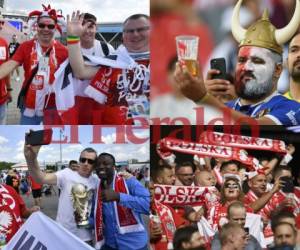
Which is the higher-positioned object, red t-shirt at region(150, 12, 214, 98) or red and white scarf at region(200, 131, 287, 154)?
red t-shirt at region(150, 12, 214, 98)

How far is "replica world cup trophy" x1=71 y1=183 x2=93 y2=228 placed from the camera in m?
4.02

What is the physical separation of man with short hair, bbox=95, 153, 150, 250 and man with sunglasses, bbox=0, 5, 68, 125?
552 millimetres

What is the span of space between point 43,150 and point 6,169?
313 millimetres

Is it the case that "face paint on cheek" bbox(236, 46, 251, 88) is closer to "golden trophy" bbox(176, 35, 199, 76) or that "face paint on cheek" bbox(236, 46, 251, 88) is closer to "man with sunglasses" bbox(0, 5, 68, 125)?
"golden trophy" bbox(176, 35, 199, 76)

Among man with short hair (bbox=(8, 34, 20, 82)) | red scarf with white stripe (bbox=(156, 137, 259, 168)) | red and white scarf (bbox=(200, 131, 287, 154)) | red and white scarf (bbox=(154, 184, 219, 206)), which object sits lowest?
red and white scarf (bbox=(154, 184, 219, 206))

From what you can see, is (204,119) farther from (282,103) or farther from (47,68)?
(47,68)

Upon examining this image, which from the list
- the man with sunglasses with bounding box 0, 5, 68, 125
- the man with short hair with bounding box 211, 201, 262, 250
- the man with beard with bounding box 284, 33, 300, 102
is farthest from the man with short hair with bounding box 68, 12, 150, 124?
the man with beard with bounding box 284, 33, 300, 102

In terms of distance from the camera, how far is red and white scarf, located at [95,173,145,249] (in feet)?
13.1

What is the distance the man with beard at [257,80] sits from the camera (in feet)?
13.1

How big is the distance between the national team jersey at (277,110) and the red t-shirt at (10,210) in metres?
1.76

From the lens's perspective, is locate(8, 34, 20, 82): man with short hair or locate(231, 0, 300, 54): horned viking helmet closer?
locate(231, 0, 300, 54): horned viking helmet

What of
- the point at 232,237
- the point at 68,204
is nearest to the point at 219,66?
the point at 232,237

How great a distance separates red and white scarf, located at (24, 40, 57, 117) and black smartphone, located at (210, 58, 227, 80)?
3.93 feet

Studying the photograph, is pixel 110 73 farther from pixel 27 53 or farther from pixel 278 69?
pixel 278 69
